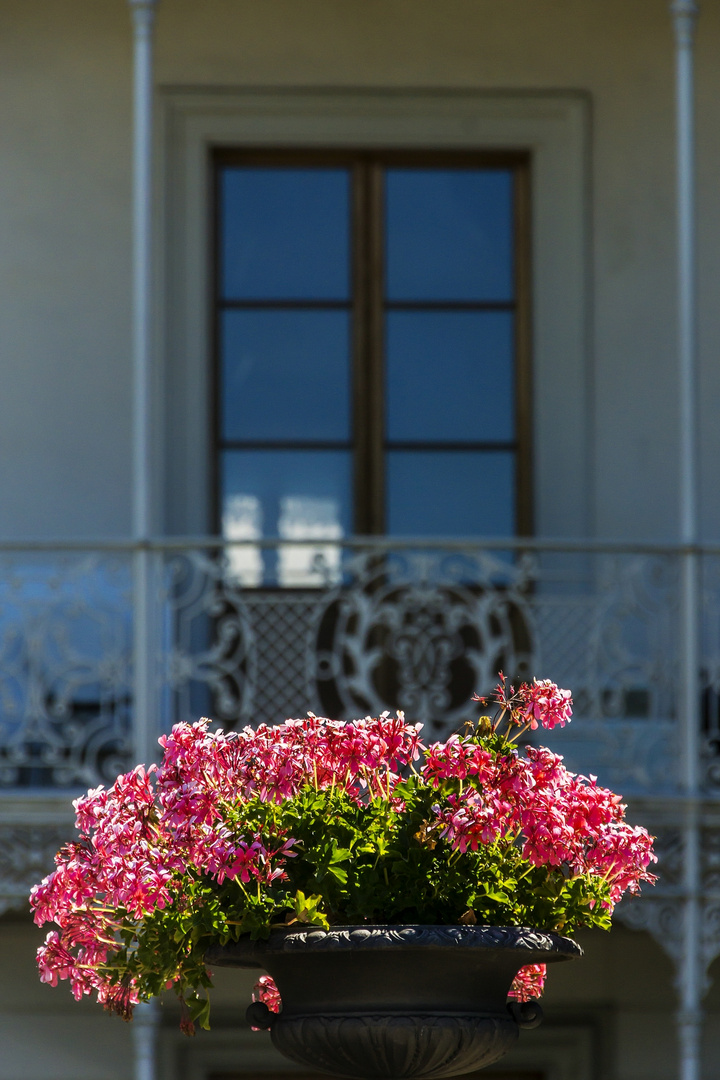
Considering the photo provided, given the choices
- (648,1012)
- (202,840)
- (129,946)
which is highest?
(202,840)

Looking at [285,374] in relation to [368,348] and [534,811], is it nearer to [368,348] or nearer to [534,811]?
[368,348]

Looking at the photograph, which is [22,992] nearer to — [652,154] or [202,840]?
[652,154]

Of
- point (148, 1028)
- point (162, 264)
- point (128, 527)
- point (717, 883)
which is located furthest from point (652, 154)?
point (148, 1028)

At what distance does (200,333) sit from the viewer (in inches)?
275

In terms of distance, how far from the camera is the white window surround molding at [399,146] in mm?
6922

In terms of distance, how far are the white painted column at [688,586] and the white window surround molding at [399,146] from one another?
3.88 feet

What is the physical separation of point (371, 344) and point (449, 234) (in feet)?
1.79

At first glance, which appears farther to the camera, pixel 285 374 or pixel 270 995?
pixel 285 374

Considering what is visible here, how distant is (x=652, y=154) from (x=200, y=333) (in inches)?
74.8

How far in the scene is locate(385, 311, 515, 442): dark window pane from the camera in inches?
278

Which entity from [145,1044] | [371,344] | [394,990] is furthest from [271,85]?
[394,990]

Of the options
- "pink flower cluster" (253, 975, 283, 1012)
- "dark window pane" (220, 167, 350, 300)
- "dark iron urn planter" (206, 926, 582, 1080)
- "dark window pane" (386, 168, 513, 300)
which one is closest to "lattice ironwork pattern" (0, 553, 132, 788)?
"dark window pane" (220, 167, 350, 300)

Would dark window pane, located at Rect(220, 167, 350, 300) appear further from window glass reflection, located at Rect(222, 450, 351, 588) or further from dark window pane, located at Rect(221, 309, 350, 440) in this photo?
window glass reflection, located at Rect(222, 450, 351, 588)

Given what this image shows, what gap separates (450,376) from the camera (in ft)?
23.3
